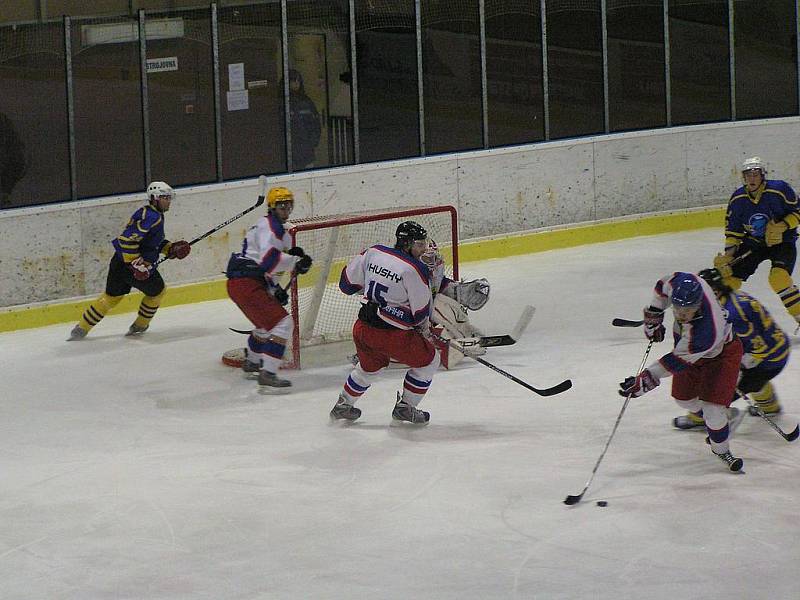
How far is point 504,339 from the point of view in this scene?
686cm

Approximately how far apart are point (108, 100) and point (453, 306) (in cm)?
339

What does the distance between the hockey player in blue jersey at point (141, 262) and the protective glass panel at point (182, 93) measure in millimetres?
1118

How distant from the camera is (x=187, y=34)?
959 cm

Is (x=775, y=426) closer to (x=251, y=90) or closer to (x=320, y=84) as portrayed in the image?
(x=251, y=90)

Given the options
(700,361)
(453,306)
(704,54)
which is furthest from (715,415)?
(704,54)

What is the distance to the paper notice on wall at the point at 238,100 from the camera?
982 cm

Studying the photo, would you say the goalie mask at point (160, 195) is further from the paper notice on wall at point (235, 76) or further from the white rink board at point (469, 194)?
the paper notice on wall at point (235, 76)

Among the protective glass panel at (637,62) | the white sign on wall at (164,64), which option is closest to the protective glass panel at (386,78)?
the white sign on wall at (164,64)

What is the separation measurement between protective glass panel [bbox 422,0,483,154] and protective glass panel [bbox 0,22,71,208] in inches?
111

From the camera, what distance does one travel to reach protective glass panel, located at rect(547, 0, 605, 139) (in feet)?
Answer: 36.3

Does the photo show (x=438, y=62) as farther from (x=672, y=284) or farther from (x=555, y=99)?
(x=672, y=284)

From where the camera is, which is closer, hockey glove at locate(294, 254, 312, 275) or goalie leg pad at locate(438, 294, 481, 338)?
hockey glove at locate(294, 254, 312, 275)

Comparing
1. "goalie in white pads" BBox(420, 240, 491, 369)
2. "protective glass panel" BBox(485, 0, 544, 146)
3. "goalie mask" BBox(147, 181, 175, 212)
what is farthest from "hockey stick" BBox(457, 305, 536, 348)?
"protective glass panel" BBox(485, 0, 544, 146)

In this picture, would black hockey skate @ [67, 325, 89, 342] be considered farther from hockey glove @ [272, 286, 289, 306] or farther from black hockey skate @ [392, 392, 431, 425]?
black hockey skate @ [392, 392, 431, 425]
